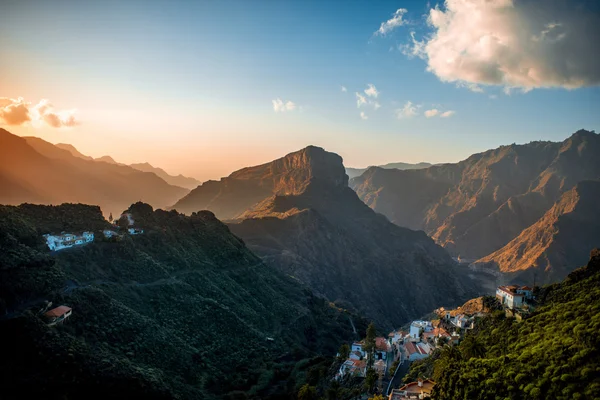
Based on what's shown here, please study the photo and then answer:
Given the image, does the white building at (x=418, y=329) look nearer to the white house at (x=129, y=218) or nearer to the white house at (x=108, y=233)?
the white house at (x=108, y=233)

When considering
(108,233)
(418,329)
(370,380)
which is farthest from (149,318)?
(418,329)

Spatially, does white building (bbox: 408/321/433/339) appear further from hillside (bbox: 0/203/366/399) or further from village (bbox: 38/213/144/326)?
village (bbox: 38/213/144/326)

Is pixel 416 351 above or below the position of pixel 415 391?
below

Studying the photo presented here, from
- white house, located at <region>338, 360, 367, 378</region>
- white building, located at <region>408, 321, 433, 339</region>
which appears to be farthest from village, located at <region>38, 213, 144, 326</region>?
white building, located at <region>408, 321, 433, 339</region>

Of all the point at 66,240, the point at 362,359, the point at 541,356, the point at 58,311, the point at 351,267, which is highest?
the point at 66,240

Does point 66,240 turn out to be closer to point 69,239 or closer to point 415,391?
point 69,239

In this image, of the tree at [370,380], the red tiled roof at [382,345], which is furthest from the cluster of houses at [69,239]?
the red tiled roof at [382,345]
